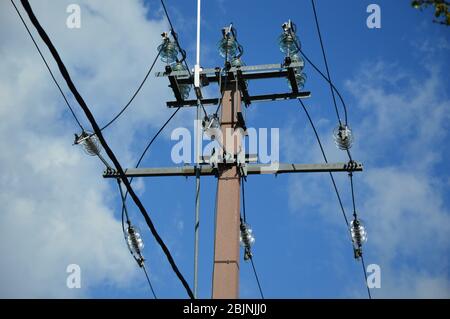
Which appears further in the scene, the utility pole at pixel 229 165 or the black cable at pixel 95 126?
the utility pole at pixel 229 165

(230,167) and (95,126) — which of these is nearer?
(95,126)

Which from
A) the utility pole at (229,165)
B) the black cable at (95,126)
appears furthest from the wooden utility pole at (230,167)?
the black cable at (95,126)

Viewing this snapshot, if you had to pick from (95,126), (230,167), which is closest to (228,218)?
(230,167)

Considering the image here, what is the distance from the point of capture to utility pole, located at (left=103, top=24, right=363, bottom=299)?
38.2 ft

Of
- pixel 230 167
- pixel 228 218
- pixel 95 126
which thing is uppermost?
pixel 230 167

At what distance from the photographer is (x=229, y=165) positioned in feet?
40.5

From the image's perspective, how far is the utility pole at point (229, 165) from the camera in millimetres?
11633

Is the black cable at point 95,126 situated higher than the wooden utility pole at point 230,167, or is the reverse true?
the wooden utility pole at point 230,167

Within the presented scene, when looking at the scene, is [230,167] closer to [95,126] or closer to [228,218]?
[228,218]

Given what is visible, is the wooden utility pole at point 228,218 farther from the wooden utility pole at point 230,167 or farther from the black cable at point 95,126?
the black cable at point 95,126

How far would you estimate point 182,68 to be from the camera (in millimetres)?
13766

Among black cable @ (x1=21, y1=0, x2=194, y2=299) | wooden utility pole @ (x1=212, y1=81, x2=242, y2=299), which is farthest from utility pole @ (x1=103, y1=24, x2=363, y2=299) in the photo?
black cable @ (x1=21, y1=0, x2=194, y2=299)

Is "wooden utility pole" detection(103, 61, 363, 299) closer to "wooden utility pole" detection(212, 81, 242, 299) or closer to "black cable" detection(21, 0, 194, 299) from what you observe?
"wooden utility pole" detection(212, 81, 242, 299)
